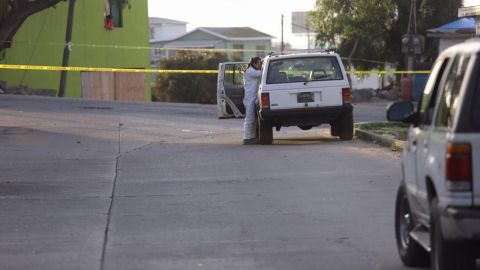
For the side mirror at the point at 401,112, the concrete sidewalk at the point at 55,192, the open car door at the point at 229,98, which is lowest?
the concrete sidewalk at the point at 55,192

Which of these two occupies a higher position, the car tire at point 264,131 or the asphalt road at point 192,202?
the car tire at point 264,131

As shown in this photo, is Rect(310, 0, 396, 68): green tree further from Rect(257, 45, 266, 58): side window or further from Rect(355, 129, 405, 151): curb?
Rect(355, 129, 405, 151): curb

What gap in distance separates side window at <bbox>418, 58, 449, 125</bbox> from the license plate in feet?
35.9

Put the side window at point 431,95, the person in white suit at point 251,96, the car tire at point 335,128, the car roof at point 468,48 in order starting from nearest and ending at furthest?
1. the car roof at point 468,48
2. the side window at point 431,95
3. the person in white suit at point 251,96
4. the car tire at point 335,128

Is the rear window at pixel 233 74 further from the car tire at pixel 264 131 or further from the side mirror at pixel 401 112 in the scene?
the side mirror at pixel 401 112

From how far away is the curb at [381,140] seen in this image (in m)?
16.8

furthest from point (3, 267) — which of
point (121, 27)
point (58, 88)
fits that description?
point (121, 27)

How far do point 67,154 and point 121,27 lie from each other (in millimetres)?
29573

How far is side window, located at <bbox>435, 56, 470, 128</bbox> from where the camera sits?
20.6 ft

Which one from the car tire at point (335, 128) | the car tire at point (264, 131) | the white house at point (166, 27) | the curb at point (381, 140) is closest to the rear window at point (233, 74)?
the car tire at point (335, 128)

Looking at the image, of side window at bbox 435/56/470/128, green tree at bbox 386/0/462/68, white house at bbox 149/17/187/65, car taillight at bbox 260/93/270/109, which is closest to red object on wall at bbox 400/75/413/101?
green tree at bbox 386/0/462/68

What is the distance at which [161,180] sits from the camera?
13664mm

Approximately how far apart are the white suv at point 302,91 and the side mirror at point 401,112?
10853 millimetres

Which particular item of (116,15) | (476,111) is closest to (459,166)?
(476,111)
